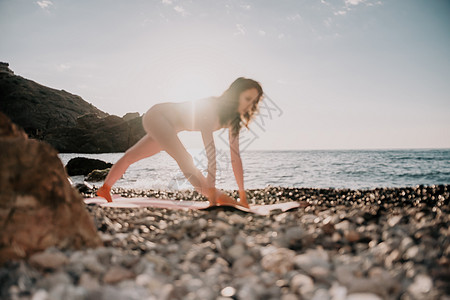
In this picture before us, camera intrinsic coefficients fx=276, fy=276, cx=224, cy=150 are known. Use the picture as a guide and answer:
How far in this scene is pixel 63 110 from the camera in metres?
110

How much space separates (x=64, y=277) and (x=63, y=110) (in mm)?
126763

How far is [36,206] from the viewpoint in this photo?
1.92m

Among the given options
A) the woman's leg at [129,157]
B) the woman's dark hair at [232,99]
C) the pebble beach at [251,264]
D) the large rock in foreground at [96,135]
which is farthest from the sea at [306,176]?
the large rock in foreground at [96,135]

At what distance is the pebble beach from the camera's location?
1.44 metres

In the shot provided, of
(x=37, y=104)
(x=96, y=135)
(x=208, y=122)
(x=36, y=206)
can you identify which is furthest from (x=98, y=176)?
(x=37, y=104)

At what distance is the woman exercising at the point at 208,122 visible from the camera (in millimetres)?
4258

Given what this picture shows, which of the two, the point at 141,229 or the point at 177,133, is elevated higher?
the point at 177,133

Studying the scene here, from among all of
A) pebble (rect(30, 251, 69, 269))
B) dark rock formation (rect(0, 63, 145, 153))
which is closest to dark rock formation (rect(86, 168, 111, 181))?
pebble (rect(30, 251, 69, 269))

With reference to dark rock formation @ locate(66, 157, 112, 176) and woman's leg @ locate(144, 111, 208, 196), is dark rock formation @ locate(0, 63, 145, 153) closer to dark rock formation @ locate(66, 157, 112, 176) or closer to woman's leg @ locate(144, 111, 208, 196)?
dark rock formation @ locate(66, 157, 112, 176)

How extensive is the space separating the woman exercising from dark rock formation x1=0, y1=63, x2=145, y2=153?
7197cm

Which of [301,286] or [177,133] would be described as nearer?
[301,286]

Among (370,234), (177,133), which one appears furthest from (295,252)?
(177,133)

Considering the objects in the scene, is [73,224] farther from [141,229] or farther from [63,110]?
[63,110]

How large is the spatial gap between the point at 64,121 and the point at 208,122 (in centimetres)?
11669
